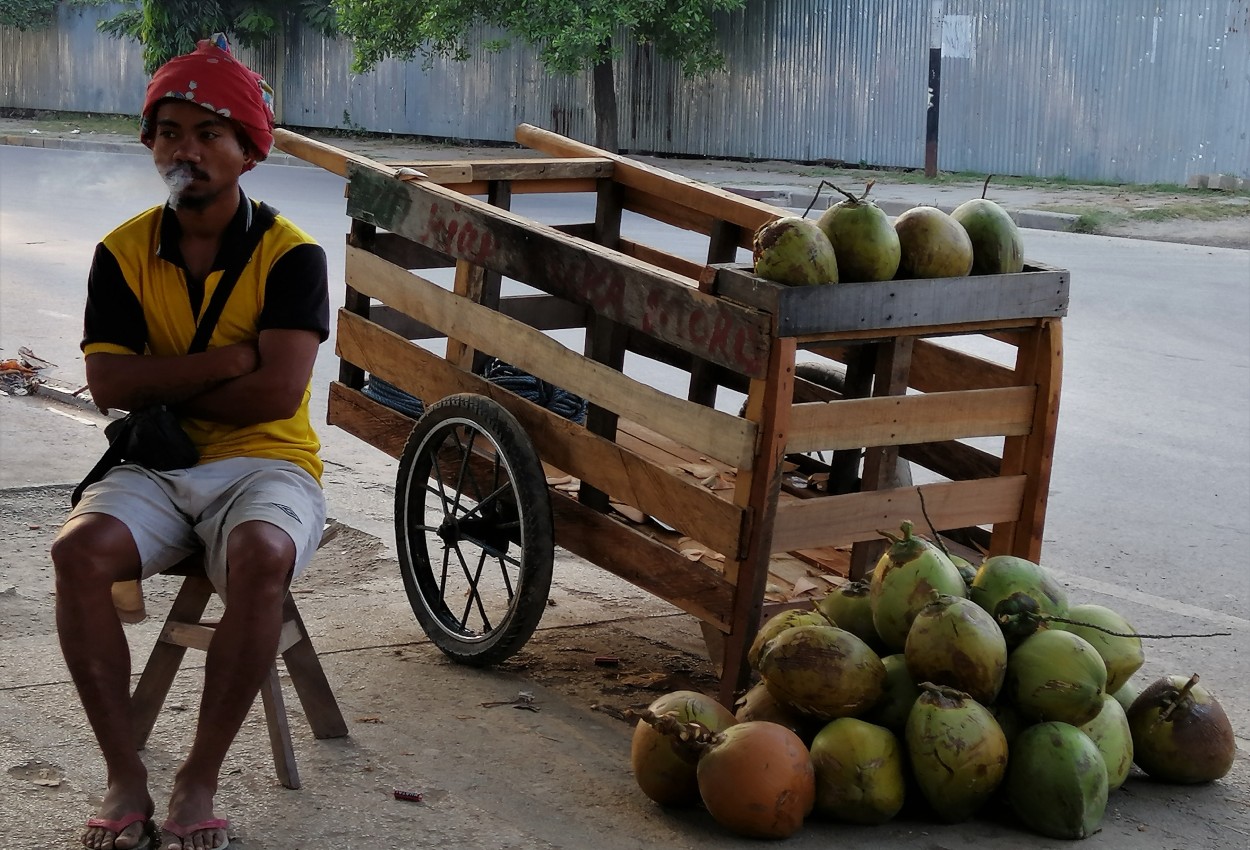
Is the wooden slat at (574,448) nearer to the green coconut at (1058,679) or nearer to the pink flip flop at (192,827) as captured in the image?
the green coconut at (1058,679)

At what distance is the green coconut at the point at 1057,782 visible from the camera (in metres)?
3.11

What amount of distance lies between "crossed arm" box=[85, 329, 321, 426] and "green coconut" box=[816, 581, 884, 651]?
130cm

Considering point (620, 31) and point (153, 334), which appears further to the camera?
point (620, 31)

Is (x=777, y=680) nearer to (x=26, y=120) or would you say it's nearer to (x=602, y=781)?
(x=602, y=781)

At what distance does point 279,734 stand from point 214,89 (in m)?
1.38

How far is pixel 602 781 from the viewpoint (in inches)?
134

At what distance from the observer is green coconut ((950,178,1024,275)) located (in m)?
3.64

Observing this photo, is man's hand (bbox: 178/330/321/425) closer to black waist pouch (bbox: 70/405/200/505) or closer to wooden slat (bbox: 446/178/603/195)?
black waist pouch (bbox: 70/405/200/505)

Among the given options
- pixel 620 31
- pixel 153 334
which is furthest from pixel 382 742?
pixel 620 31

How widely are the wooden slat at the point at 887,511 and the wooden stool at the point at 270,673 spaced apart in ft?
3.58

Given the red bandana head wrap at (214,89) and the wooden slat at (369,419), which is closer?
the red bandana head wrap at (214,89)

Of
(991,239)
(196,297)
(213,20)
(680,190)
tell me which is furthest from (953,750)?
(213,20)

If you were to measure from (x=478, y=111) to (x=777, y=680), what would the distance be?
2146cm

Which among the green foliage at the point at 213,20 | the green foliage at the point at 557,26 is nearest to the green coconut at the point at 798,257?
the green foliage at the point at 557,26
